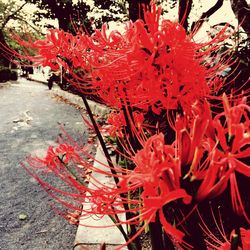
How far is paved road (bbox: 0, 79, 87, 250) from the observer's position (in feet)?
11.7

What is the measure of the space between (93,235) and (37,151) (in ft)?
11.4

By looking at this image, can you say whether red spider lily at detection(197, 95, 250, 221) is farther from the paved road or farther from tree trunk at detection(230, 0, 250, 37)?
tree trunk at detection(230, 0, 250, 37)

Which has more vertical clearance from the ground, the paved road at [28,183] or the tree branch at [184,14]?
→ the tree branch at [184,14]

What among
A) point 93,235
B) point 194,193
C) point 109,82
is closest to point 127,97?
point 109,82

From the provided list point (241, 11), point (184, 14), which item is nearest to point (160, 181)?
point (184, 14)

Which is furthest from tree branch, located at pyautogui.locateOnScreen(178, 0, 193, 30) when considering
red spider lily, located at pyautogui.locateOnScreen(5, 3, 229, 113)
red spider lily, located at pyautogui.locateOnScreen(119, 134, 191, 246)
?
red spider lily, located at pyautogui.locateOnScreen(119, 134, 191, 246)

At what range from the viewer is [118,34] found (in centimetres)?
115

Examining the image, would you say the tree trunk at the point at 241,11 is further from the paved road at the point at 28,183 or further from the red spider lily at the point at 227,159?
the red spider lily at the point at 227,159

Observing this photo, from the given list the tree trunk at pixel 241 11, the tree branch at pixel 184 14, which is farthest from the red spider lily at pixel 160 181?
the tree trunk at pixel 241 11

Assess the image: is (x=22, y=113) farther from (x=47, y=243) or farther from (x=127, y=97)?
(x=127, y=97)

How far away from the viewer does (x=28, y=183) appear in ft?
16.2

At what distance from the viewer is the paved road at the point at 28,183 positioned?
357 cm

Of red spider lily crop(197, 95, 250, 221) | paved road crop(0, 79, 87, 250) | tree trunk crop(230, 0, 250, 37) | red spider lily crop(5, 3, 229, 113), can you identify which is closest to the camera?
red spider lily crop(197, 95, 250, 221)

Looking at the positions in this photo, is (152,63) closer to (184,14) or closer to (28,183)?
(184,14)
